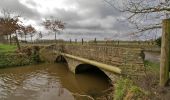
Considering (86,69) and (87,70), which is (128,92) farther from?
(87,70)

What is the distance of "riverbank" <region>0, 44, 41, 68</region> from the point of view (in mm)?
25944

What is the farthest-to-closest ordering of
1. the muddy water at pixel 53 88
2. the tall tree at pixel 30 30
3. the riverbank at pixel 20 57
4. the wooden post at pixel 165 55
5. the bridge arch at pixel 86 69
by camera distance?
1. the tall tree at pixel 30 30
2. the riverbank at pixel 20 57
3. the bridge arch at pixel 86 69
4. the muddy water at pixel 53 88
5. the wooden post at pixel 165 55

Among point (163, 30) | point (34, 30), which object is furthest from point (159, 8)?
point (34, 30)

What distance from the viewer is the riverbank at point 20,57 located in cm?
2594

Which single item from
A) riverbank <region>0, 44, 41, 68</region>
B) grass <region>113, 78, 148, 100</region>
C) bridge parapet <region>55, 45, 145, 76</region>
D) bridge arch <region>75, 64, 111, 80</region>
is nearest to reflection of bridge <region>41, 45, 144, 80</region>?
bridge parapet <region>55, 45, 145, 76</region>

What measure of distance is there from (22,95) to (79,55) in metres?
5.80

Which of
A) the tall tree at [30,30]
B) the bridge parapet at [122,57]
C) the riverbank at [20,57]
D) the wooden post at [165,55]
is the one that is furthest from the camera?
the tall tree at [30,30]

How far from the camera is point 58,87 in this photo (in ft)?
48.8

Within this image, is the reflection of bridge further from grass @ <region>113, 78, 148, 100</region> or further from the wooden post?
the wooden post

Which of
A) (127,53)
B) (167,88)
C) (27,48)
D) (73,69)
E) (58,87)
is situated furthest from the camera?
(27,48)

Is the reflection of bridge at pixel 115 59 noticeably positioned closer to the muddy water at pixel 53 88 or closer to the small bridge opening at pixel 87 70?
the muddy water at pixel 53 88

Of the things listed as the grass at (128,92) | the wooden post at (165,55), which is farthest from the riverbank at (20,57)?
the wooden post at (165,55)

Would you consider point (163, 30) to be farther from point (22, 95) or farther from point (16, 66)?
point (16, 66)

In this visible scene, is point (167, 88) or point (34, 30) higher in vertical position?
point (34, 30)
